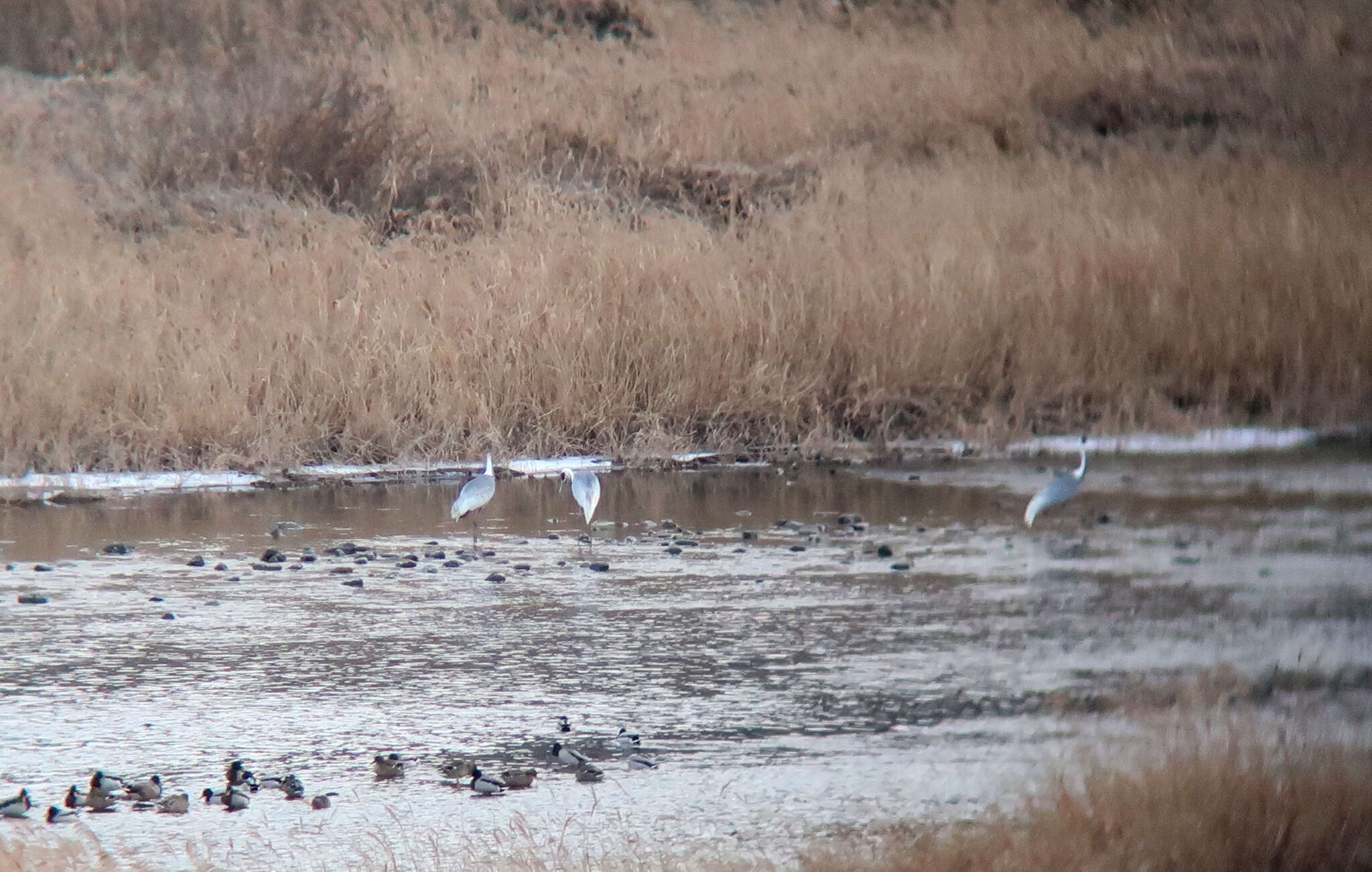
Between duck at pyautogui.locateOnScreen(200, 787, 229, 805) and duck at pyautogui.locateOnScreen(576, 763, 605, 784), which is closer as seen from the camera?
duck at pyautogui.locateOnScreen(200, 787, 229, 805)

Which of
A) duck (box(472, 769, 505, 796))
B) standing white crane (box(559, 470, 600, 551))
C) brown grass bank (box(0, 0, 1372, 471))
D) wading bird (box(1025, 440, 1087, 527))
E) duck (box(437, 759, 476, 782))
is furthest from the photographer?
brown grass bank (box(0, 0, 1372, 471))

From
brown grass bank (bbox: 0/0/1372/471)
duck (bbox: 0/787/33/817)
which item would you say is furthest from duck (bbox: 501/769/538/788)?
brown grass bank (bbox: 0/0/1372/471)

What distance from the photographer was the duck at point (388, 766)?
18.1 ft

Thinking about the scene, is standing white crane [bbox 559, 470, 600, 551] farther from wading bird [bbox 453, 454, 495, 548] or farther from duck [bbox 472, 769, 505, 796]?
duck [bbox 472, 769, 505, 796]

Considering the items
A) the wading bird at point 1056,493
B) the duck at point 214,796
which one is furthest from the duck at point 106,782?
the wading bird at point 1056,493

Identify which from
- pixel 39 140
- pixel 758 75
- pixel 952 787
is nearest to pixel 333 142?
pixel 39 140

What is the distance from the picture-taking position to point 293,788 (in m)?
5.34

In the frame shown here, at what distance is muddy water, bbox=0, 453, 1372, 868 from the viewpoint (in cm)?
532

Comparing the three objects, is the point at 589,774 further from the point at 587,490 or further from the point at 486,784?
the point at 587,490

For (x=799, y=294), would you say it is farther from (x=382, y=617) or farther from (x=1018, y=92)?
(x=1018, y=92)

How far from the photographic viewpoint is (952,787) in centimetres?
538

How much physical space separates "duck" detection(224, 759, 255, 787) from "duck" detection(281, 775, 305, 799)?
11cm

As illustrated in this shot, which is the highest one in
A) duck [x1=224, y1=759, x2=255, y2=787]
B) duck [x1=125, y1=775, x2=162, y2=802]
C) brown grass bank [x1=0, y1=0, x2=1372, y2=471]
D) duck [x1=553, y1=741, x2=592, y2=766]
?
brown grass bank [x1=0, y1=0, x2=1372, y2=471]

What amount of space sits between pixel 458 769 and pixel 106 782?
1.03 metres
